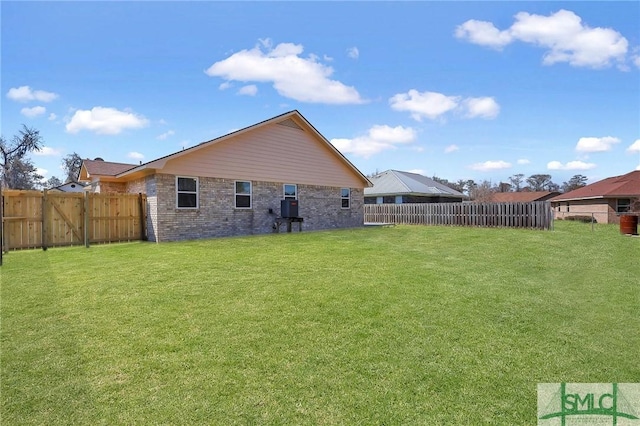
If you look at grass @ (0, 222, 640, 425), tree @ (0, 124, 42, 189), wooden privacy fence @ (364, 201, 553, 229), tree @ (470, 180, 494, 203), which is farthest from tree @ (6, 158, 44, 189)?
tree @ (470, 180, 494, 203)

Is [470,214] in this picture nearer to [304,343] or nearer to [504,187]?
[304,343]

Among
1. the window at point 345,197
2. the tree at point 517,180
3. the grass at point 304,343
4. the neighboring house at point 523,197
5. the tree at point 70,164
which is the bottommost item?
the grass at point 304,343

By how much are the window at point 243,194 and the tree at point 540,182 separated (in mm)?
67936

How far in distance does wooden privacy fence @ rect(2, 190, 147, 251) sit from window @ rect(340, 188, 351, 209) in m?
10.6

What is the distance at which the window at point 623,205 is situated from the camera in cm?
2659

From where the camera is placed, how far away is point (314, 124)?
17.7m

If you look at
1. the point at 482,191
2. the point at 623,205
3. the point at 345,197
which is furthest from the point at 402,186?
the point at 482,191

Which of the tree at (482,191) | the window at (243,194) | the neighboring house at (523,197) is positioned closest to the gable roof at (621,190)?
the tree at (482,191)

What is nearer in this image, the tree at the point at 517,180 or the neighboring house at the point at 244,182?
the neighboring house at the point at 244,182

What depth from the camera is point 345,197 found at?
66.4 ft

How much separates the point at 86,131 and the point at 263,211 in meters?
24.3

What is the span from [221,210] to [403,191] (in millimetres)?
19161

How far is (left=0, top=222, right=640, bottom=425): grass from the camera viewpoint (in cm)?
241

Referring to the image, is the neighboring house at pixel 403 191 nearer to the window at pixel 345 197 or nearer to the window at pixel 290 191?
the window at pixel 345 197
